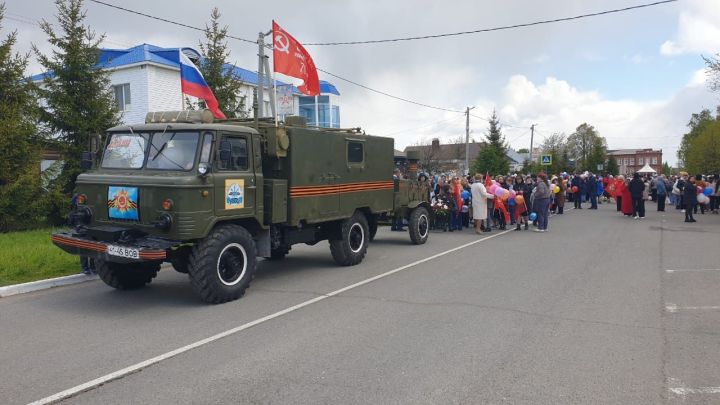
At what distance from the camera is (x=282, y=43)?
1177 centimetres

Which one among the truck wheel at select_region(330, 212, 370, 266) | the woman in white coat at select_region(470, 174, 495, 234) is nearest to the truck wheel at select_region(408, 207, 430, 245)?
the woman in white coat at select_region(470, 174, 495, 234)

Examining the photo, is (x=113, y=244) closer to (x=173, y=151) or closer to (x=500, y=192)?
(x=173, y=151)

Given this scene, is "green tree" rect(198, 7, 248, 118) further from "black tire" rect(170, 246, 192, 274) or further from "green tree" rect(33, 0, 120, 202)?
"black tire" rect(170, 246, 192, 274)

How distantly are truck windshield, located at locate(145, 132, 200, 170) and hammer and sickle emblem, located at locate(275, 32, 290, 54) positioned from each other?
467cm

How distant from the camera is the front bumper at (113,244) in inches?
269

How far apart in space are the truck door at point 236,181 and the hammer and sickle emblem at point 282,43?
418 centimetres

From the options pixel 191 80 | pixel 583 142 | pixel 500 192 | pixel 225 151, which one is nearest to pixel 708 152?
pixel 500 192

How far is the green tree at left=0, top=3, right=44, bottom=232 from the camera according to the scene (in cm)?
1437

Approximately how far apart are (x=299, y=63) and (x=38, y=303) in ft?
23.0

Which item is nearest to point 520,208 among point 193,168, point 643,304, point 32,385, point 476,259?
point 476,259

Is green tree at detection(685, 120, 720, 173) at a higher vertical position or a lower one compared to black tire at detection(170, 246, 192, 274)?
higher

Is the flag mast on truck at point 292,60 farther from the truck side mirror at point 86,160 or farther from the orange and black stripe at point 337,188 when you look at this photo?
the truck side mirror at point 86,160

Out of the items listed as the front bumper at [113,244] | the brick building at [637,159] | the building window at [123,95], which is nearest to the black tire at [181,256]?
the front bumper at [113,244]

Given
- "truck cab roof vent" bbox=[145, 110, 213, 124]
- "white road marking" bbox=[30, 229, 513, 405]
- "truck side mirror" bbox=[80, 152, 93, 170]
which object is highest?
"truck cab roof vent" bbox=[145, 110, 213, 124]
